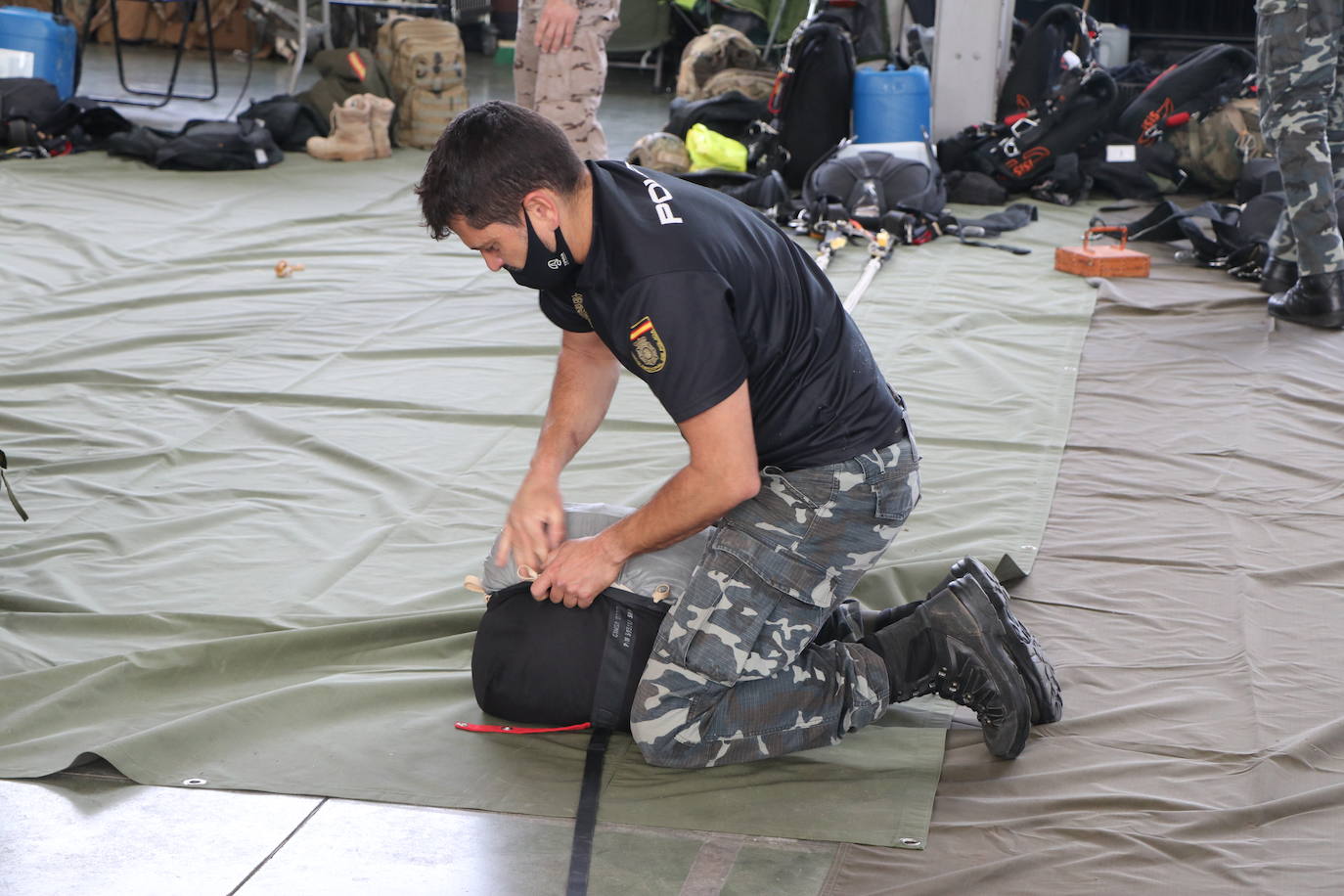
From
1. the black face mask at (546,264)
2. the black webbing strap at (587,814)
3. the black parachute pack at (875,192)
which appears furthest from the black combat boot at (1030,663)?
the black parachute pack at (875,192)

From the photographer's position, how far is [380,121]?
6461 millimetres

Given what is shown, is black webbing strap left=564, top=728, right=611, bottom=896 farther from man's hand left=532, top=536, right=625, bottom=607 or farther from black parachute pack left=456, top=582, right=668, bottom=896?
man's hand left=532, top=536, right=625, bottom=607

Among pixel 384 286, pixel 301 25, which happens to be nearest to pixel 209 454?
pixel 384 286

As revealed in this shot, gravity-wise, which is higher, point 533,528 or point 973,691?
point 533,528

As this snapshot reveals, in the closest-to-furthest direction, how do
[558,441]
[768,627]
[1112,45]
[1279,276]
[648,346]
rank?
[648,346]
[768,627]
[558,441]
[1279,276]
[1112,45]

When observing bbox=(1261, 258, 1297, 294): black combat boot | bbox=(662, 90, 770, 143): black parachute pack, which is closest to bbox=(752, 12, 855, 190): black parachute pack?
bbox=(662, 90, 770, 143): black parachute pack

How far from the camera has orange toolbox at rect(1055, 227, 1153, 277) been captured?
4477 mm

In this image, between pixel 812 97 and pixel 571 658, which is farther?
pixel 812 97

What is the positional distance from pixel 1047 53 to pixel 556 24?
2922 mm

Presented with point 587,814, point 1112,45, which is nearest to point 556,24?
point 587,814

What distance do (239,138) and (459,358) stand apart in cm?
305

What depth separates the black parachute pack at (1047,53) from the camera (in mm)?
5941

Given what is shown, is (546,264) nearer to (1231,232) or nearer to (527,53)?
(527,53)

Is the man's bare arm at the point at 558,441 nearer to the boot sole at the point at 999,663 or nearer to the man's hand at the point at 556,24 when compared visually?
the boot sole at the point at 999,663
